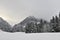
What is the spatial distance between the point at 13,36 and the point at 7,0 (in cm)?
67

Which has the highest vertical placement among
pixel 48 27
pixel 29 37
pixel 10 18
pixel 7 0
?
pixel 7 0

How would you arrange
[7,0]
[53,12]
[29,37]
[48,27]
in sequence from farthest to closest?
[7,0] < [53,12] < [48,27] < [29,37]

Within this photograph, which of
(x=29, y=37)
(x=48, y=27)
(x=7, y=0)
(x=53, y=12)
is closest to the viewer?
(x=29, y=37)

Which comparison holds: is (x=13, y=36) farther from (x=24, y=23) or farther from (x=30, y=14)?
(x=30, y=14)

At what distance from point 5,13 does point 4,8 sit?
0.08 metres

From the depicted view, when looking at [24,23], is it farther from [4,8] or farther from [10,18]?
[4,8]

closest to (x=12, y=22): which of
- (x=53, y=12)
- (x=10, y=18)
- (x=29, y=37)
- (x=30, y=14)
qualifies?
(x=10, y=18)

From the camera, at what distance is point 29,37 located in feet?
3.20

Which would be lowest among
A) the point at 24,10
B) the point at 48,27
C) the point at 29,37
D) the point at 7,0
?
the point at 29,37

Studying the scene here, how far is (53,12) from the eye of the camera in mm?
1304

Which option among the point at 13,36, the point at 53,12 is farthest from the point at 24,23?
the point at 53,12

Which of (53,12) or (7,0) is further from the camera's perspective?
(7,0)

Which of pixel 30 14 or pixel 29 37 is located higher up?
pixel 30 14

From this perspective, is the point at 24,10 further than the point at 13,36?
Yes
